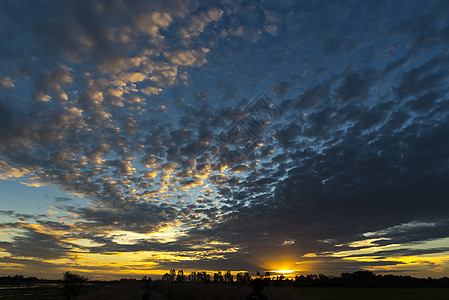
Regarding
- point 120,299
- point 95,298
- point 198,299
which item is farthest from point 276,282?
point 95,298

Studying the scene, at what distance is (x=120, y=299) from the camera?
91.1ft

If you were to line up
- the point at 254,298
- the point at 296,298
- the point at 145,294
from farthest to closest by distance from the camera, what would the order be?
the point at 145,294
the point at 296,298
the point at 254,298

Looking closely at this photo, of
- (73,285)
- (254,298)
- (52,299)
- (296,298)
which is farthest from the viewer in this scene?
(52,299)

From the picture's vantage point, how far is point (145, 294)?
2386cm

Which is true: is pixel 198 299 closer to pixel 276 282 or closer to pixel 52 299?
pixel 276 282

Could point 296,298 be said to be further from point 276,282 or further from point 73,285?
point 73,285

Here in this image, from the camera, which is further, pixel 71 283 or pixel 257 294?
pixel 71 283

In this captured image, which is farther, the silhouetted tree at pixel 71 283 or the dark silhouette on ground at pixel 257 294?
the silhouetted tree at pixel 71 283

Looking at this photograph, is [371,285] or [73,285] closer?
[73,285]

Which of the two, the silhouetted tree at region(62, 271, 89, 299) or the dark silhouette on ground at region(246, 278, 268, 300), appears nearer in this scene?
the dark silhouette on ground at region(246, 278, 268, 300)

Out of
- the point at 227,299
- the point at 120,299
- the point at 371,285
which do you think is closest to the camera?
the point at 227,299

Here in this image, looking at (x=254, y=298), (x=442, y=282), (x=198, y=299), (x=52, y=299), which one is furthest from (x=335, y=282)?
(x=254, y=298)

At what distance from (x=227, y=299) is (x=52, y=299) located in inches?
1827

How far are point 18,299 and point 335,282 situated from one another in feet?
440
